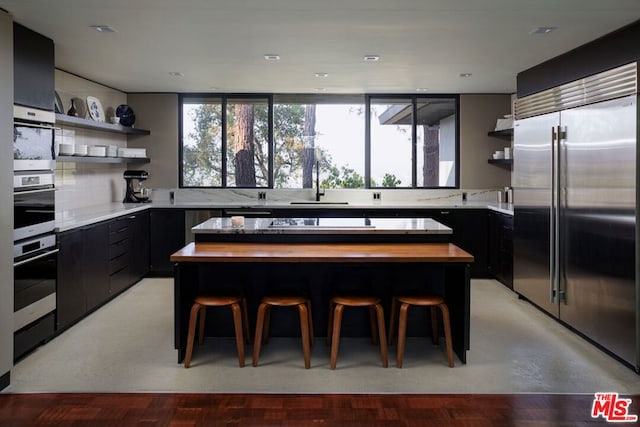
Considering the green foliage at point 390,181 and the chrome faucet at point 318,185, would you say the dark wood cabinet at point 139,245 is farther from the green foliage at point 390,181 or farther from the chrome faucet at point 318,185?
the green foliage at point 390,181

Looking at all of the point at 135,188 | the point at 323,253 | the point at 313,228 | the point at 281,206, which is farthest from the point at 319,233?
the point at 135,188

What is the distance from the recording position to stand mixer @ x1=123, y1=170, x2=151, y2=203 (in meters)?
6.65

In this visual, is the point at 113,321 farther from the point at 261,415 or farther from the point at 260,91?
the point at 260,91

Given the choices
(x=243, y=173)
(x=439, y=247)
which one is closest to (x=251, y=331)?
(x=439, y=247)

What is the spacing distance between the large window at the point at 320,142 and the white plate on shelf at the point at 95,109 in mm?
1225

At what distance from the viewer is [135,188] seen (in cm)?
685

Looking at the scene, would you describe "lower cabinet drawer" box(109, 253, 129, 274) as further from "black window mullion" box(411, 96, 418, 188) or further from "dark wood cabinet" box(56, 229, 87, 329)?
"black window mullion" box(411, 96, 418, 188)

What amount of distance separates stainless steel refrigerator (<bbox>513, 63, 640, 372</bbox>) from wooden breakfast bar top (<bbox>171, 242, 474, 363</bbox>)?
104 cm

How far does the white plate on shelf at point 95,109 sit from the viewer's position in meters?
5.77

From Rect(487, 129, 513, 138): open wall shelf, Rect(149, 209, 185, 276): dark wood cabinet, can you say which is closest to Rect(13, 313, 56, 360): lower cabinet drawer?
→ Rect(149, 209, 185, 276): dark wood cabinet

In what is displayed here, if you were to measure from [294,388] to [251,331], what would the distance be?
0.92 metres

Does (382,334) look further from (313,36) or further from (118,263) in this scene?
(118,263)

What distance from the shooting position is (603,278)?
378 cm

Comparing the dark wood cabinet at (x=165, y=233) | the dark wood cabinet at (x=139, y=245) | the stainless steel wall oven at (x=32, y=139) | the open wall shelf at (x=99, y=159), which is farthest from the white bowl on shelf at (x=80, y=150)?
the dark wood cabinet at (x=165, y=233)
